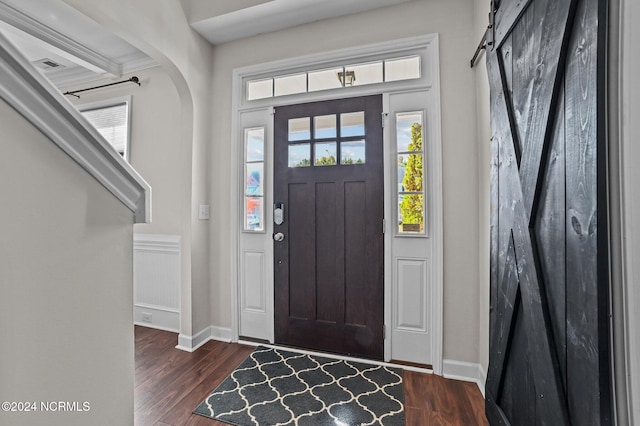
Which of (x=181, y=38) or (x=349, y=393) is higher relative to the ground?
(x=181, y=38)

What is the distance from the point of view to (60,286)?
1.93 ft

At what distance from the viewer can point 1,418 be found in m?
0.50

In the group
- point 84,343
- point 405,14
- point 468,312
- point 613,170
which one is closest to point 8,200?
point 84,343

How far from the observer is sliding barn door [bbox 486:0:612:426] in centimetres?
72

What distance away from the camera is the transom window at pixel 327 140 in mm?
2301

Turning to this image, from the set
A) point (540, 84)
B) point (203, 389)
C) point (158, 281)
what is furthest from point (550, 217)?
point (158, 281)

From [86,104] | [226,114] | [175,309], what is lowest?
[175,309]

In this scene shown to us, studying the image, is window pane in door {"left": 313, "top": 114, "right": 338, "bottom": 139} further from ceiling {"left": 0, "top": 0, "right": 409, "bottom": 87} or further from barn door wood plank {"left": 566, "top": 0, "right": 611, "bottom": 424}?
barn door wood plank {"left": 566, "top": 0, "right": 611, "bottom": 424}

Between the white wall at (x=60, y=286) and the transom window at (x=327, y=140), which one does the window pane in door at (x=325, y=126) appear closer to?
the transom window at (x=327, y=140)

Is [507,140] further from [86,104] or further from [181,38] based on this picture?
[86,104]

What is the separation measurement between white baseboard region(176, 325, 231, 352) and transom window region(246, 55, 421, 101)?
6.95ft

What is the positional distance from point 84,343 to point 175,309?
246 centimetres

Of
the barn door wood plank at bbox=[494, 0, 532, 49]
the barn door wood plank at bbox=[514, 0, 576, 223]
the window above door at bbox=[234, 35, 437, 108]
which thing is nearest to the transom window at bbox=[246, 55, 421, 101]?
the window above door at bbox=[234, 35, 437, 108]

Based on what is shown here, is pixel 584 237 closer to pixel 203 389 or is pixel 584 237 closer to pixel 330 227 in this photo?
pixel 330 227
